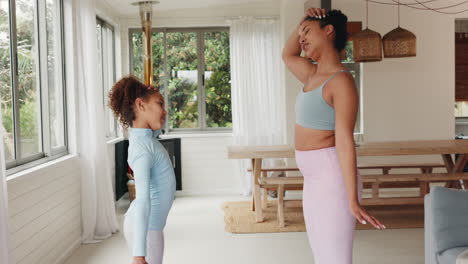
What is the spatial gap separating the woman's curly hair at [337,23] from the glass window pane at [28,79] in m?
2.69

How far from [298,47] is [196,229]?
12.2ft

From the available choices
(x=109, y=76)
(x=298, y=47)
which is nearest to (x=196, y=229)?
(x=109, y=76)

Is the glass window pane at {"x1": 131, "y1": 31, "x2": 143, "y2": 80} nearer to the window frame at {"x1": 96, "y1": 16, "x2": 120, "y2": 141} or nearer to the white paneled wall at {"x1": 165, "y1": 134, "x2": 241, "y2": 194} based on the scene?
the window frame at {"x1": 96, "y1": 16, "x2": 120, "y2": 141}

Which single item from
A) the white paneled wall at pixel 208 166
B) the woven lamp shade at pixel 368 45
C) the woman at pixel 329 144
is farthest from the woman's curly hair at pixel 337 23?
the white paneled wall at pixel 208 166

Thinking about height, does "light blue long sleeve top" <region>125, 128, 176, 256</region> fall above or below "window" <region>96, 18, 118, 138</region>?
below

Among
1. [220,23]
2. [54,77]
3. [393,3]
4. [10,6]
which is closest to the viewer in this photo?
[10,6]

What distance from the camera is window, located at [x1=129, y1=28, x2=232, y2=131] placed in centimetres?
781

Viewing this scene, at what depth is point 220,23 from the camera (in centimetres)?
771

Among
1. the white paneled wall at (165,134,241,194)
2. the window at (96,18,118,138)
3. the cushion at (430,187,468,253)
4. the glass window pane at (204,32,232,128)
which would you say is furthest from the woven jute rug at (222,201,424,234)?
the cushion at (430,187,468,253)

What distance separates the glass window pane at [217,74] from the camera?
7855mm

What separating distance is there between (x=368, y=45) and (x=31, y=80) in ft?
9.21

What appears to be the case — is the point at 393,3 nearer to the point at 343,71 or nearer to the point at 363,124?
the point at 363,124

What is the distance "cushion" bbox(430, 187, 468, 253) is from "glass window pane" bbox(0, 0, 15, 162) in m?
2.65

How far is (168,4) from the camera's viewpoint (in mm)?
7203
